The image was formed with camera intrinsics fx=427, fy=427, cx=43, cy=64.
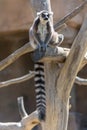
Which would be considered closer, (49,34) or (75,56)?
(75,56)

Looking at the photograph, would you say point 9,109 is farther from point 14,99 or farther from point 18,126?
point 18,126

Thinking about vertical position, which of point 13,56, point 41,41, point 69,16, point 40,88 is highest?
point 69,16

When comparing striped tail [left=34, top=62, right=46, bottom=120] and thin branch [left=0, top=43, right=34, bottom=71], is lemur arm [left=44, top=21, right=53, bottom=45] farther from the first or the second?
thin branch [left=0, top=43, right=34, bottom=71]

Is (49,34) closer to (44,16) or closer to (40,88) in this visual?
(44,16)

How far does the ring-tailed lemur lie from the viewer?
284 centimetres

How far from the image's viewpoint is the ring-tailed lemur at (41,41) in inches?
112

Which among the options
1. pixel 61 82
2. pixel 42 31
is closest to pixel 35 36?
pixel 42 31

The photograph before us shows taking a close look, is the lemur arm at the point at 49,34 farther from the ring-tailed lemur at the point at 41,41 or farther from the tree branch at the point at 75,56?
the tree branch at the point at 75,56

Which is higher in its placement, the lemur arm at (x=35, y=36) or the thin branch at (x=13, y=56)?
the lemur arm at (x=35, y=36)

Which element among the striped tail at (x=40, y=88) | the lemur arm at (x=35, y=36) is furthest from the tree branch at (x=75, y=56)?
the lemur arm at (x=35, y=36)

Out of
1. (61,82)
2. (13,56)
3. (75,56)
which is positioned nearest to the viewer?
(75,56)

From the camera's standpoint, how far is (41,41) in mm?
2904

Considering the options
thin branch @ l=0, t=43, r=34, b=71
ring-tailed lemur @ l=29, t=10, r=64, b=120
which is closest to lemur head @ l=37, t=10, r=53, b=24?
ring-tailed lemur @ l=29, t=10, r=64, b=120

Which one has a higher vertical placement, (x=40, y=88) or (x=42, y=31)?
(x=42, y=31)
